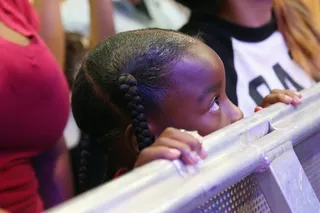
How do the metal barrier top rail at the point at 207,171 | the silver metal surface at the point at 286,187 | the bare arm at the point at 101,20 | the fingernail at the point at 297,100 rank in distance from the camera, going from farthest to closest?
the bare arm at the point at 101,20 → the fingernail at the point at 297,100 → the silver metal surface at the point at 286,187 → the metal barrier top rail at the point at 207,171

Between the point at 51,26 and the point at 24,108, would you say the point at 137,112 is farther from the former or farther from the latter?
the point at 51,26

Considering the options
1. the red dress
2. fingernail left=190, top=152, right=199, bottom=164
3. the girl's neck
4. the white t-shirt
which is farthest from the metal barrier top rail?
the girl's neck

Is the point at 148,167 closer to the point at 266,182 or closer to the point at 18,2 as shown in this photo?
the point at 266,182

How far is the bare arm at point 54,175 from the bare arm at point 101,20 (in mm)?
340

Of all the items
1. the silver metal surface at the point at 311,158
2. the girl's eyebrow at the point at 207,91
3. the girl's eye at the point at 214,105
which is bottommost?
the girl's eye at the point at 214,105

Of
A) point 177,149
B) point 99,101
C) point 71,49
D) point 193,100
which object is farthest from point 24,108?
point 71,49

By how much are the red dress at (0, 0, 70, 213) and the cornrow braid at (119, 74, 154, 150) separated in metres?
0.16

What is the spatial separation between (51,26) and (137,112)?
46cm

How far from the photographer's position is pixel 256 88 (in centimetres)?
112

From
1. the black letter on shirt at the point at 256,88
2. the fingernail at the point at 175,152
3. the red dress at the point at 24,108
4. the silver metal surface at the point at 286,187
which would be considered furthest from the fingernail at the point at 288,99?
the black letter on shirt at the point at 256,88

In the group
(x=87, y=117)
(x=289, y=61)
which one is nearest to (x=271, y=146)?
(x=87, y=117)

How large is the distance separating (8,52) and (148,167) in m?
0.43

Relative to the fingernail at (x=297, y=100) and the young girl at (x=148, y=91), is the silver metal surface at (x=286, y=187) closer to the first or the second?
the fingernail at (x=297, y=100)

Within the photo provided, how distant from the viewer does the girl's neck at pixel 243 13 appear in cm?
120
